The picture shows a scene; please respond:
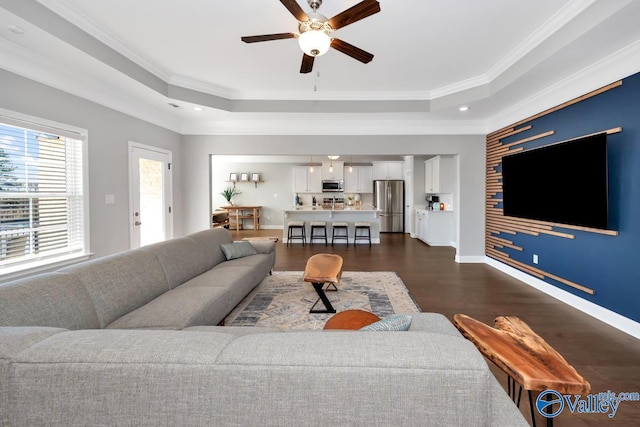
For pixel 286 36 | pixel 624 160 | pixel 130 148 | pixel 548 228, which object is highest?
pixel 286 36

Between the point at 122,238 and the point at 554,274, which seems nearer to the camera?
the point at 554,274

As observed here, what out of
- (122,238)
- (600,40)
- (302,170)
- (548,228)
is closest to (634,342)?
(548,228)

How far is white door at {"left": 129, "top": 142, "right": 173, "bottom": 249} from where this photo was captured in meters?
4.21

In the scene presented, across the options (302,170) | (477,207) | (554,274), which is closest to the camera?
(554,274)

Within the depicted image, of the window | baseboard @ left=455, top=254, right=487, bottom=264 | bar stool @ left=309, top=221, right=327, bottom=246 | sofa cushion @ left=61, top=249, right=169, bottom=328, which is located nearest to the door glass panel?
the window

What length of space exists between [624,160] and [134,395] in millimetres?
4097

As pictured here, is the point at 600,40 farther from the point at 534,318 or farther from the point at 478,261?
the point at 478,261

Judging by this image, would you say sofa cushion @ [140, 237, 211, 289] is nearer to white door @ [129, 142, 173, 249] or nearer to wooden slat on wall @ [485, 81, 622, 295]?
white door @ [129, 142, 173, 249]

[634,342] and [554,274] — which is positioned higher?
[554,274]

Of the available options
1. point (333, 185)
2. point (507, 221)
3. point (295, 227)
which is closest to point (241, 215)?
point (333, 185)

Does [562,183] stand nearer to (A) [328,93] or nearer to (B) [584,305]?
(B) [584,305]

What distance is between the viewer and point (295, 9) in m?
2.06

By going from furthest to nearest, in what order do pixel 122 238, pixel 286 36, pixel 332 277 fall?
pixel 122 238
pixel 332 277
pixel 286 36

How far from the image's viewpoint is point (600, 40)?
254 centimetres
